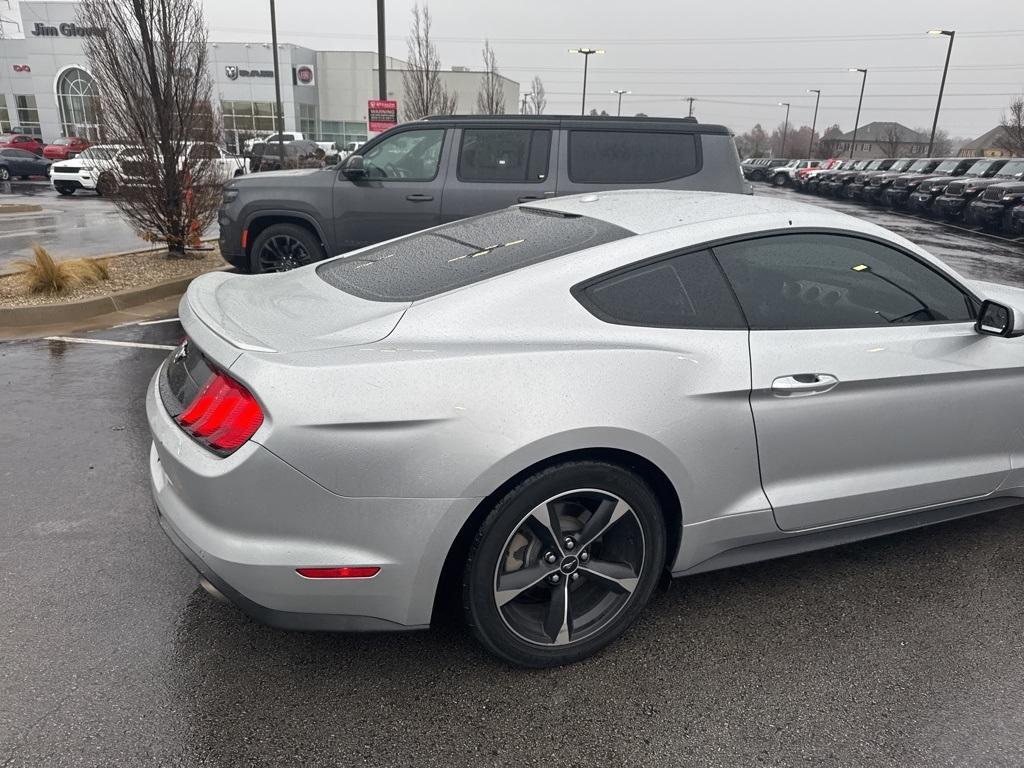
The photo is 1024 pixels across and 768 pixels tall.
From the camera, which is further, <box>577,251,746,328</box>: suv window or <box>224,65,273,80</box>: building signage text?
<box>224,65,273,80</box>: building signage text

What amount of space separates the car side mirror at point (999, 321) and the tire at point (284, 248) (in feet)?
20.7

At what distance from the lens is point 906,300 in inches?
122

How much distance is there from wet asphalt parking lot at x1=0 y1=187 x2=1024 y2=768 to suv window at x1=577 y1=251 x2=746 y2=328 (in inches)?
46.4

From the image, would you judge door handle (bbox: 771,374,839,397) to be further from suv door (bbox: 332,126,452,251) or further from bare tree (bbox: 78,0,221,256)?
bare tree (bbox: 78,0,221,256)

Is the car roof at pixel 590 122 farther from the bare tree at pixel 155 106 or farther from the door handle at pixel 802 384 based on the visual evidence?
the door handle at pixel 802 384

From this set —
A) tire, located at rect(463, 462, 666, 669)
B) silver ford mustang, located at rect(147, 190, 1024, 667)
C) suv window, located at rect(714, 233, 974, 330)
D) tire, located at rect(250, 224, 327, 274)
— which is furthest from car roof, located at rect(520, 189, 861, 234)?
tire, located at rect(250, 224, 327, 274)

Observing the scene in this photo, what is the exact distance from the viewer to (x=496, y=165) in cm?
760

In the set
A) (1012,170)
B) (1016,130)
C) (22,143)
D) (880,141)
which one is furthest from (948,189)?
(880,141)

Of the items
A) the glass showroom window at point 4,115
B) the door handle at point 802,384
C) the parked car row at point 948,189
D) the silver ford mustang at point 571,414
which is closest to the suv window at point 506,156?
the silver ford mustang at point 571,414

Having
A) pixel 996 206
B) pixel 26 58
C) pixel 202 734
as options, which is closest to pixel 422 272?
pixel 202 734

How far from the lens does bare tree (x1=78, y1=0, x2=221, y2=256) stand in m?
8.76

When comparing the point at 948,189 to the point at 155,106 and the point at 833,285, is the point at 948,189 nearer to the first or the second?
the point at 155,106

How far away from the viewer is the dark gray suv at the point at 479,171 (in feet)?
24.8

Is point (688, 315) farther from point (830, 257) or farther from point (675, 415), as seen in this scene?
point (830, 257)
